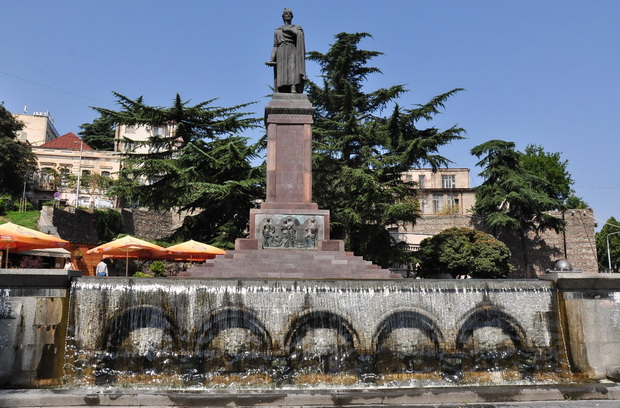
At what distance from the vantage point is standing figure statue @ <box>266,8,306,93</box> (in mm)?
16094

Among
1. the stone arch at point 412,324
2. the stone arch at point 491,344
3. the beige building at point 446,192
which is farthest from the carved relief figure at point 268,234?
the beige building at point 446,192

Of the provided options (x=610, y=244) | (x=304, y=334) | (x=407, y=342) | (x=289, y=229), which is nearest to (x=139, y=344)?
(x=304, y=334)

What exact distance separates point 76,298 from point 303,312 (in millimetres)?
3912

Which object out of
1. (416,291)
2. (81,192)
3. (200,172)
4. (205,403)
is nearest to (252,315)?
(205,403)

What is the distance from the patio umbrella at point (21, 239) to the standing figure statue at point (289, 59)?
8339mm

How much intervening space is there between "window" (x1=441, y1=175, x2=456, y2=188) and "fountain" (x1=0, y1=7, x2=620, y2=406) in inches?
2190

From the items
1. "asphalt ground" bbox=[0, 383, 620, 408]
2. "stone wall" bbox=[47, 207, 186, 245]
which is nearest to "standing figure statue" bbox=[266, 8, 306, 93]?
"asphalt ground" bbox=[0, 383, 620, 408]

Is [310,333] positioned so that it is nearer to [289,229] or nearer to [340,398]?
[340,398]

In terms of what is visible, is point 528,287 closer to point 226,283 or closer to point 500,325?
point 500,325

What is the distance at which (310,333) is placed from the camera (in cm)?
948

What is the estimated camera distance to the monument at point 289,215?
43.3 feet

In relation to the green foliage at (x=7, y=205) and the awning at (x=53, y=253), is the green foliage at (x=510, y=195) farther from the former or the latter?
the green foliage at (x=7, y=205)

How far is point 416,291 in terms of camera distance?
9766 millimetres

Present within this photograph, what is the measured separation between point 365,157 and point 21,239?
15.8 m
